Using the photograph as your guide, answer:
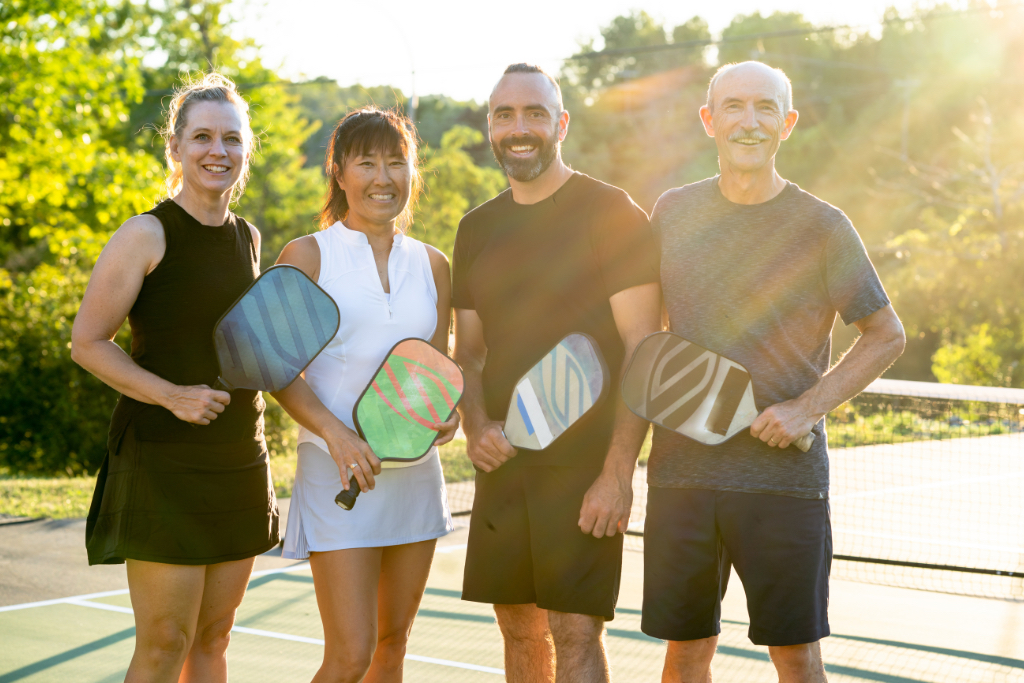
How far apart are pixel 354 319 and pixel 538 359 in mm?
630

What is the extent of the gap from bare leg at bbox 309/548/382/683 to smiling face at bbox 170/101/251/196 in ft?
4.19

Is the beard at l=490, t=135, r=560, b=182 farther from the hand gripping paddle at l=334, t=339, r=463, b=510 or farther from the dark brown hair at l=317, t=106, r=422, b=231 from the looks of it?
the hand gripping paddle at l=334, t=339, r=463, b=510

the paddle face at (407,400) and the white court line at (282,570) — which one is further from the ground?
the paddle face at (407,400)

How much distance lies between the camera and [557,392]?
3.22 m

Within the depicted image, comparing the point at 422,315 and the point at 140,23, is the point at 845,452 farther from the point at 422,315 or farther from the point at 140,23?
the point at 140,23

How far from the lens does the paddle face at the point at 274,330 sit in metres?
3.09

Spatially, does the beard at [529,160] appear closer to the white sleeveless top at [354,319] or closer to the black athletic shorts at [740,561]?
the white sleeveless top at [354,319]

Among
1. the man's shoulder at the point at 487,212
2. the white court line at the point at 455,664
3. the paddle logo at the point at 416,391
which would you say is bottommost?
the white court line at the point at 455,664

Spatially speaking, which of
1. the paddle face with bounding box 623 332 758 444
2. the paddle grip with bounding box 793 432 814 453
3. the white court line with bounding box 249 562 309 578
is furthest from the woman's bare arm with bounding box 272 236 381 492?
the white court line with bounding box 249 562 309 578

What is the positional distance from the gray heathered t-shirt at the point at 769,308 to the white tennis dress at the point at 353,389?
2.97ft

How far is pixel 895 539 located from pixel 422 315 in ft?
27.4

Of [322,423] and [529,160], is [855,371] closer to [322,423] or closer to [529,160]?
[529,160]

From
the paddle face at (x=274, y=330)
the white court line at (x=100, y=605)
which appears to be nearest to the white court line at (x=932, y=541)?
the white court line at (x=100, y=605)

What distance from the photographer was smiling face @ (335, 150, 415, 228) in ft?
11.1
